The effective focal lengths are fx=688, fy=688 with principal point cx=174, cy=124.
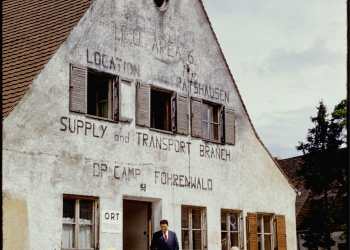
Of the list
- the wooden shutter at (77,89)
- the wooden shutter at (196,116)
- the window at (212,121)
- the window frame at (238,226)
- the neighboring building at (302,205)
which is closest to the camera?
the wooden shutter at (77,89)

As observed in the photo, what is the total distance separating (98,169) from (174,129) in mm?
2955

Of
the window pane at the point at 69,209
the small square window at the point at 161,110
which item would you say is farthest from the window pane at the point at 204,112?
the window pane at the point at 69,209

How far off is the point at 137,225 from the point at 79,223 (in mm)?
2591

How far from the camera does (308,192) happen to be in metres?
45.2

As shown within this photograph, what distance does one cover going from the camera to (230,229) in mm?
18344

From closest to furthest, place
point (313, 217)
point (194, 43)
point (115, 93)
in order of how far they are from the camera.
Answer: point (115, 93)
point (194, 43)
point (313, 217)

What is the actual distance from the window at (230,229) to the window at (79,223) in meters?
4.69

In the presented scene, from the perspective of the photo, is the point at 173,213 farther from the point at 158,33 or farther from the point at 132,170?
the point at 158,33

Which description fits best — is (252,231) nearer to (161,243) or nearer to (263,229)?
(263,229)

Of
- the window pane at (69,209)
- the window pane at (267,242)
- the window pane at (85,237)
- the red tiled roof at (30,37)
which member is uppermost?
the red tiled roof at (30,37)

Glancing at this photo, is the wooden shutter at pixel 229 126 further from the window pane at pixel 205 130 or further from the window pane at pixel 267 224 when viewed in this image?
the window pane at pixel 267 224

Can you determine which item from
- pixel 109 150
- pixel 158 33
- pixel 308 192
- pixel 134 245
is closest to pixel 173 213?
pixel 134 245

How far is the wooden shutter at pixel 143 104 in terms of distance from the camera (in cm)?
1605

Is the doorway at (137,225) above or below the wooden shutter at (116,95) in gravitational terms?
below
